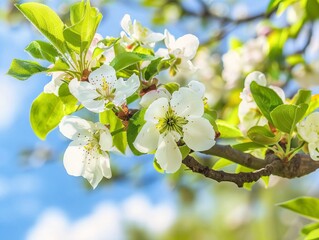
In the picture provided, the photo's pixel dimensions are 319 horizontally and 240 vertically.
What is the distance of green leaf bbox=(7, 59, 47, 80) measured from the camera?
2.99 feet

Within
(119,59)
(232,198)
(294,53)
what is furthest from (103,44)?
(232,198)

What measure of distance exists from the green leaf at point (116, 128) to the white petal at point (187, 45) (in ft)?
0.67

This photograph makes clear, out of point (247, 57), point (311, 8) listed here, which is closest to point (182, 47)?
point (311, 8)

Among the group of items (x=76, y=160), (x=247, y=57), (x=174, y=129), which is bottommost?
(x=247, y=57)

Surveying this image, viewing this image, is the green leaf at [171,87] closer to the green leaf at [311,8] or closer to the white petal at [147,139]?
the white petal at [147,139]

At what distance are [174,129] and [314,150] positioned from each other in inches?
10.5

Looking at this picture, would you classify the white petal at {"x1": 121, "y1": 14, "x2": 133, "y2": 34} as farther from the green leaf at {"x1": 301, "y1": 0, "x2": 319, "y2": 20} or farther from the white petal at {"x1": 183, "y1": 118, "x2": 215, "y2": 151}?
the green leaf at {"x1": 301, "y1": 0, "x2": 319, "y2": 20}

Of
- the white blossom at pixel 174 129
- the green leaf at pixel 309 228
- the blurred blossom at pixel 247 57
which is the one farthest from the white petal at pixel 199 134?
the blurred blossom at pixel 247 57

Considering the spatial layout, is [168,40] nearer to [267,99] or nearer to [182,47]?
[182,47]

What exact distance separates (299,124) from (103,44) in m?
0.36

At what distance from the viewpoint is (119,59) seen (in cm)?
90

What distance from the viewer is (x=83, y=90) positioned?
901 millimetres

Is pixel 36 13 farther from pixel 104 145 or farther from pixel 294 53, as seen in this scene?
pixel 294 53

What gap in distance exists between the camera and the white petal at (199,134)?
35.4 inches
